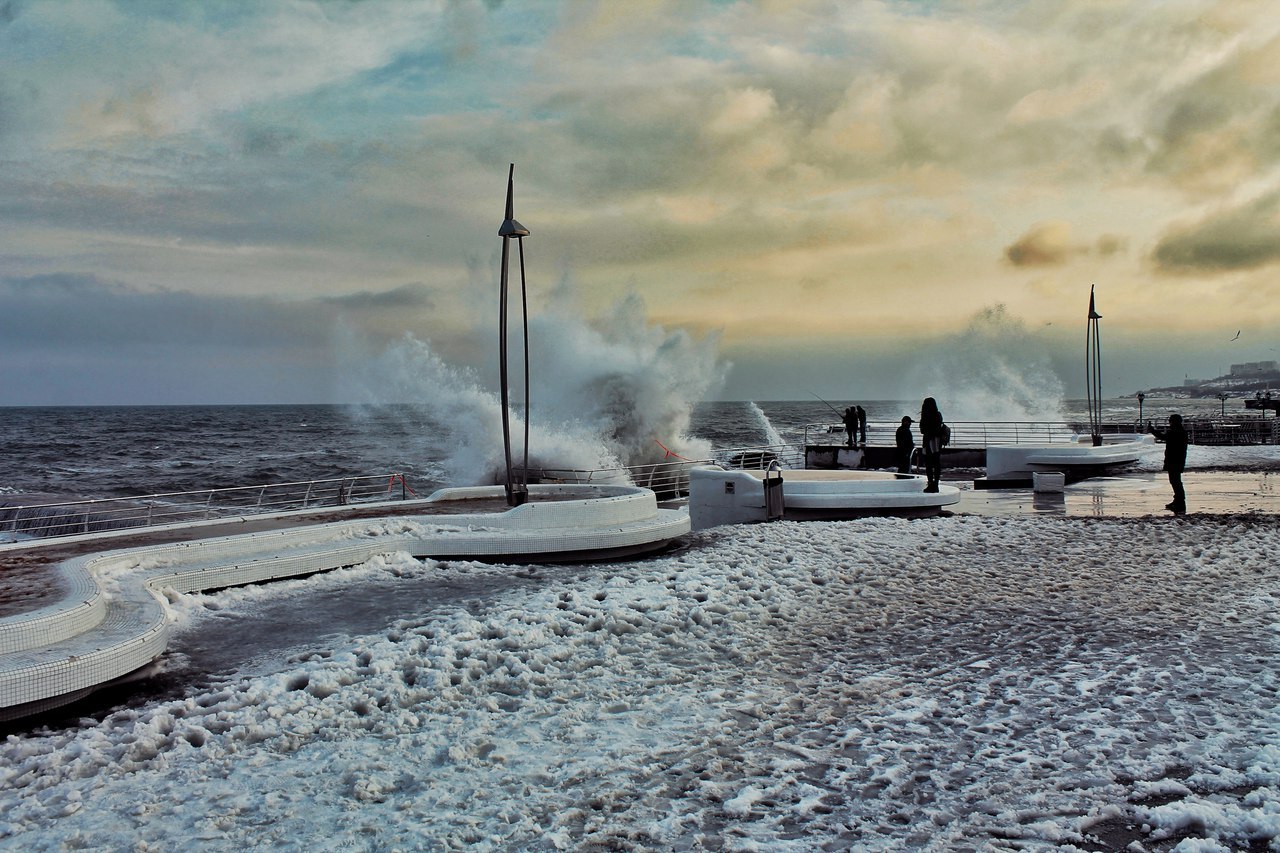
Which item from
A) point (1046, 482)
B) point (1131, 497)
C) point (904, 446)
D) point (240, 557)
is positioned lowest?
point (1131, 497)

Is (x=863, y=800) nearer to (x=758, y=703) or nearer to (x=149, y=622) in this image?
(x=758, y=703)

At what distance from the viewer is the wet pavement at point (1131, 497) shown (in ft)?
54.1

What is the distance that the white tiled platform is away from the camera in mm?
6164

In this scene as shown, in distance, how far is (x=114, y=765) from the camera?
518cm

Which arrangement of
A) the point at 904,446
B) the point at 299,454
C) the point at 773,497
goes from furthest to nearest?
the point at 299,454, the point at 904,446, the point at 773,497

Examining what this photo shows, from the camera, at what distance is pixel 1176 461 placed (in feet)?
54.7

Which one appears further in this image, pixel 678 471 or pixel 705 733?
pixel 678 471

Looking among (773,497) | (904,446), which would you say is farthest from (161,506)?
(904,446)

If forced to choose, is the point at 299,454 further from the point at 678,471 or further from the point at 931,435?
the point at 931,435

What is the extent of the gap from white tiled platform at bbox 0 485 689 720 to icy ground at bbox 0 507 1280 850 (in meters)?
0.37

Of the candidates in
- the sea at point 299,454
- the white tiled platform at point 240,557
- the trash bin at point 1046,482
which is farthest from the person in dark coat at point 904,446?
the sea at point 299,454

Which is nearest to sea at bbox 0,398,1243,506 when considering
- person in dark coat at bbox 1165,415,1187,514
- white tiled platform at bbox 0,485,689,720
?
person in dark coat at bbox 1165,415,1187,514

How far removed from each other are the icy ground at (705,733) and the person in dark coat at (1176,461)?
7009 mm

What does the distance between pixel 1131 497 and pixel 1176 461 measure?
2141mm
